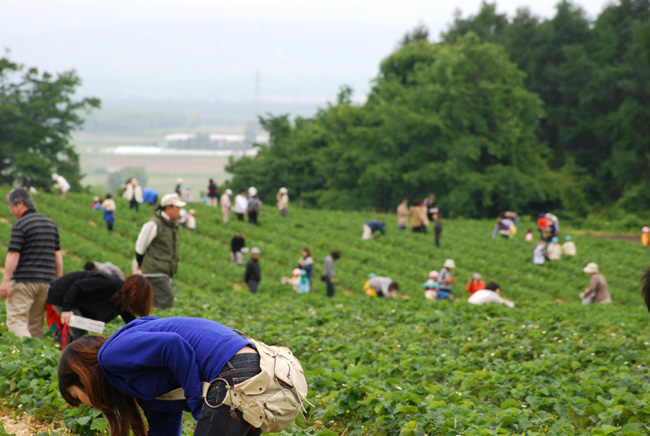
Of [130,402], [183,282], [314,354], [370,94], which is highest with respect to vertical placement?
A: [370,94]

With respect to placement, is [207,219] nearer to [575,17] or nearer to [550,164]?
[550,164]

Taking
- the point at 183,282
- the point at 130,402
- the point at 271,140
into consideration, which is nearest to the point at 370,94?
the point at 271,140

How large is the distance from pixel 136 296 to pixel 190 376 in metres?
2.98

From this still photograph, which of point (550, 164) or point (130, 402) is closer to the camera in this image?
point (130, 402)

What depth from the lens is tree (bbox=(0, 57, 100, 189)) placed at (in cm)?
4603

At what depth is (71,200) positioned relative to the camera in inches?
1203

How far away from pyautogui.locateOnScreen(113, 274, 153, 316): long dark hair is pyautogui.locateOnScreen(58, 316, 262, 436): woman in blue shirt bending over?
2497 mm

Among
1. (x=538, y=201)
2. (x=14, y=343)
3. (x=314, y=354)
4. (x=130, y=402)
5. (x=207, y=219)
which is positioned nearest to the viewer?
(x=130, y=402)

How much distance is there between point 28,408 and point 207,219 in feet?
75.5

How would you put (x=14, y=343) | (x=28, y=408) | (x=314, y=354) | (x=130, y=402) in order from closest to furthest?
(x=130, y=402) < (x=28, y=408) < (x=14, y=343) < (x=314, y=354)

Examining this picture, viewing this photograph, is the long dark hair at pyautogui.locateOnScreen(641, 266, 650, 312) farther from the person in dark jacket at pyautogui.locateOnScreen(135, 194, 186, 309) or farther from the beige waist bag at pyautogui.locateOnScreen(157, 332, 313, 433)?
the person in dark jacket at pyautogui.locateOnScreen(135, 194, 186, 309)

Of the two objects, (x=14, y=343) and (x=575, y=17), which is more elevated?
(x=575, y=17)

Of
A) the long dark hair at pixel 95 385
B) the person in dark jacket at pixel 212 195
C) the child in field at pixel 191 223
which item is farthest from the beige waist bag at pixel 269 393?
the person in dark jacket at pixel 212 195

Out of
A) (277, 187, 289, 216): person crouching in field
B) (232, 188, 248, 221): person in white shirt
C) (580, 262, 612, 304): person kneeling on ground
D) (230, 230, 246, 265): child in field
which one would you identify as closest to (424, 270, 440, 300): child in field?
(580, 262, 612, 304): person kneeling on ground
